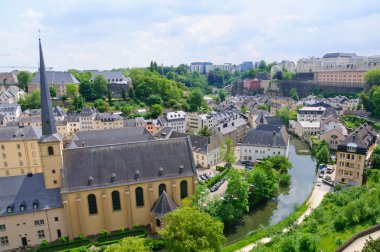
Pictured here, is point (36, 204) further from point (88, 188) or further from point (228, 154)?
point (228, 154)

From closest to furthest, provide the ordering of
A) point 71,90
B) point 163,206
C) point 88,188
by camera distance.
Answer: point 88,188 < point 163,206 < point 71,90

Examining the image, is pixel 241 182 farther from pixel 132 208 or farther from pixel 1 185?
pixel 1 185

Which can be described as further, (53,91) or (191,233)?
(53,91)

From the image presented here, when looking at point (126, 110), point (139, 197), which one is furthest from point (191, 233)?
point (126, 110)

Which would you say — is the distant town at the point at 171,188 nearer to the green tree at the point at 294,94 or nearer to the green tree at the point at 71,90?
the green tree at the point at 71,90

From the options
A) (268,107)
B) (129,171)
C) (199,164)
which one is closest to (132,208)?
(129,171)

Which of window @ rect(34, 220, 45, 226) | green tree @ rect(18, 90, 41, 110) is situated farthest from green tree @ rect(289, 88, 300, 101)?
window @ rect(34, 220, 45, 226)
